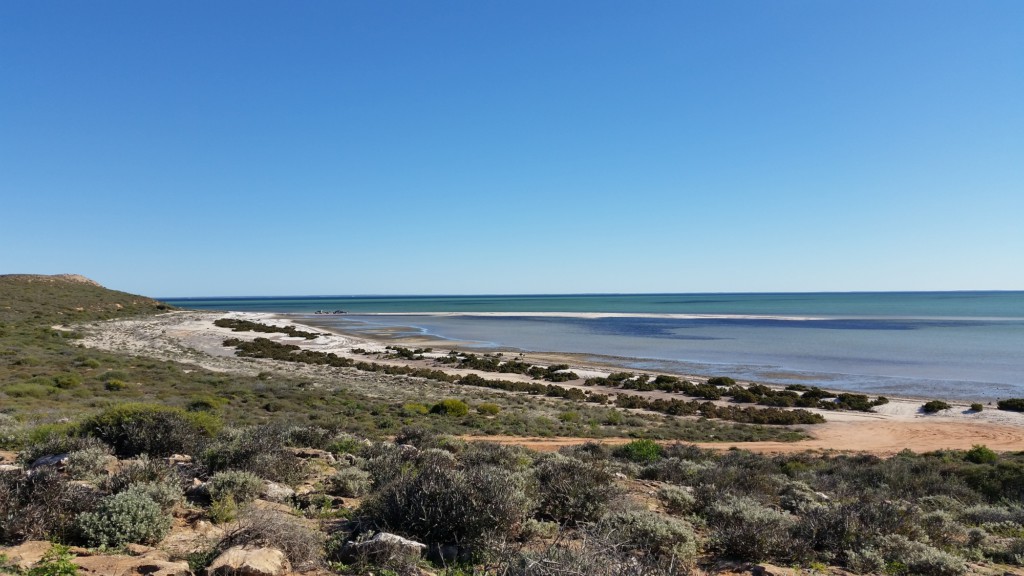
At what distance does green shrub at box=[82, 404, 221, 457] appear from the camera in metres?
9.12

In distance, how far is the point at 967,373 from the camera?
35906 mm

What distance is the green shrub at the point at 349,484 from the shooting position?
7656mm

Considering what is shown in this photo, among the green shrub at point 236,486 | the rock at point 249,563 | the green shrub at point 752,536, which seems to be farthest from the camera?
the green shrub at point 236,486

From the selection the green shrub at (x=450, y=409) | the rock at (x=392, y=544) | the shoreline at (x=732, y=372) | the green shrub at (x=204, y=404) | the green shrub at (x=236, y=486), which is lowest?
the shoreline at (x=732, y=372)

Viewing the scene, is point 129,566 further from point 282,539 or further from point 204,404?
point 204,404

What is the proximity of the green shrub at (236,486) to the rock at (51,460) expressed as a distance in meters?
2.52

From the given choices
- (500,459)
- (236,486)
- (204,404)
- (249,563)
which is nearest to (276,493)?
(236,486)

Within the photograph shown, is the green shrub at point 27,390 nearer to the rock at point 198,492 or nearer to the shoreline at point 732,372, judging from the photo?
the rock at point 198,492

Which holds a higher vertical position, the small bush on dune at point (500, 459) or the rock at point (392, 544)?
the rock at point (392, 544)

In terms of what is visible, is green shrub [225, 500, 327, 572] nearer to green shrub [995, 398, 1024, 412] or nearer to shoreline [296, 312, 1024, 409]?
green shrub [995, 398, 1024, 412]

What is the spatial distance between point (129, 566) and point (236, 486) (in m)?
2.09

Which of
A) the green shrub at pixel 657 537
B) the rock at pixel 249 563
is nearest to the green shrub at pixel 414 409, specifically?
the green shrub at pixel 657 537

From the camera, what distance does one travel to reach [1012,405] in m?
25.7

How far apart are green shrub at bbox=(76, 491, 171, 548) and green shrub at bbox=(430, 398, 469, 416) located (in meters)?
16.6
